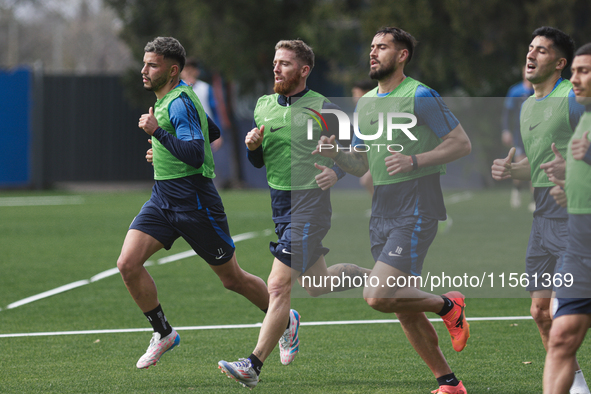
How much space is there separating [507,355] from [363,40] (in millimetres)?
18999

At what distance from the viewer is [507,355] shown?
596 cm

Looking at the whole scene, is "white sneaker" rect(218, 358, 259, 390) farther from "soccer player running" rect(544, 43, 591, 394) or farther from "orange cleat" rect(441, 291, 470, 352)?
"soccer player running" rect(544, 43, 591, 394)

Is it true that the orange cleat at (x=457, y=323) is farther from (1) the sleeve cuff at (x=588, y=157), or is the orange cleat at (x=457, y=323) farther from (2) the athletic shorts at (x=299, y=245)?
(1) the sleeve cuff at (x=588, y=157)

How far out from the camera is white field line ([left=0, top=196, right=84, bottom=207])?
20.0 meters

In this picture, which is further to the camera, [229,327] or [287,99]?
[229,327]

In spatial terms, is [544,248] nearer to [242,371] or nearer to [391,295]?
[391,295]

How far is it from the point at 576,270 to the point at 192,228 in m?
2.75

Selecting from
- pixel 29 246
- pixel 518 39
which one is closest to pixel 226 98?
pixel 518 39

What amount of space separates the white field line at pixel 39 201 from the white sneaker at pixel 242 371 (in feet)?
52.1

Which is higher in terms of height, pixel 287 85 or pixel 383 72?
pixel 383 72

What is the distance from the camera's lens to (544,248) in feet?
15.9

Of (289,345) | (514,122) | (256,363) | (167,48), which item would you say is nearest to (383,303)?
(256,363)

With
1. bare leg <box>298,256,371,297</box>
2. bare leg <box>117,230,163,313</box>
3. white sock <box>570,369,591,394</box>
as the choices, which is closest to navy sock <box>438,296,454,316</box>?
bare leg <box>298,256,371,297</box>

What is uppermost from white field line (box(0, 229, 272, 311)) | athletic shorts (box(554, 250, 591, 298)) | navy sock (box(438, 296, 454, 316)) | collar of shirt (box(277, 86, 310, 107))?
collar of shirt (box(277, 86, 310, 107))
